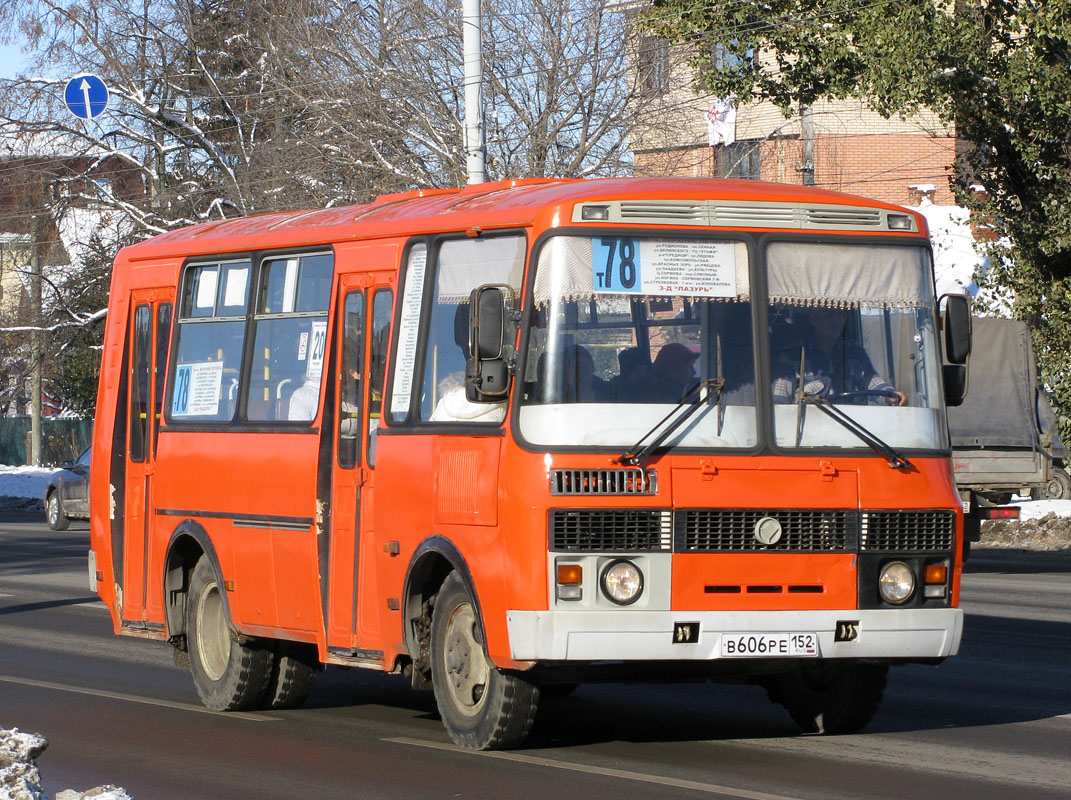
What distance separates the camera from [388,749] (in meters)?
9.39

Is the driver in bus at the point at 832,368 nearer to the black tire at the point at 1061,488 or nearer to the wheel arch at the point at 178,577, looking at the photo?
the wheel arch at the point at 178,577

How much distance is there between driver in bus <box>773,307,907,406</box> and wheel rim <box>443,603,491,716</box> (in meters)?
1.82

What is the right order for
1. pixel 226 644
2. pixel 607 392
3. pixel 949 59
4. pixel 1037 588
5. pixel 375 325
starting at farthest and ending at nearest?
pixel 949 59 < pixel 1037 588 < pixel 226 644 < pixel 375 325 < pixel 607 392

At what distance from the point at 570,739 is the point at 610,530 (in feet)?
5.40

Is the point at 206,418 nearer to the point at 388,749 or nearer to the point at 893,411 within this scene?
the point at 388,749

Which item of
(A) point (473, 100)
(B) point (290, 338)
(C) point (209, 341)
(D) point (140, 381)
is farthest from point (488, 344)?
(A) point (473, 100)

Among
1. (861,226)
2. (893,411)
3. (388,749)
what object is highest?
(861,226)

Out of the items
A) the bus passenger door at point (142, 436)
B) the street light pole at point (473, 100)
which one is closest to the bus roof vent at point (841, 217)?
the bus passenger door at point (142, 436)

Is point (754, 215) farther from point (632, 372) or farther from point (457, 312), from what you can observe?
point (457, 312)

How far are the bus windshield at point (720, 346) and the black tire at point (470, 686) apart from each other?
1033mm

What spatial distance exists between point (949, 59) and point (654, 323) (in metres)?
16.2

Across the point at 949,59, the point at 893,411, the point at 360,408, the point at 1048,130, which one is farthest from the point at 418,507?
the point at 1048,130

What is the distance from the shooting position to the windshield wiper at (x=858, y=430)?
8867 mm

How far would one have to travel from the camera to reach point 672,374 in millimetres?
8789
